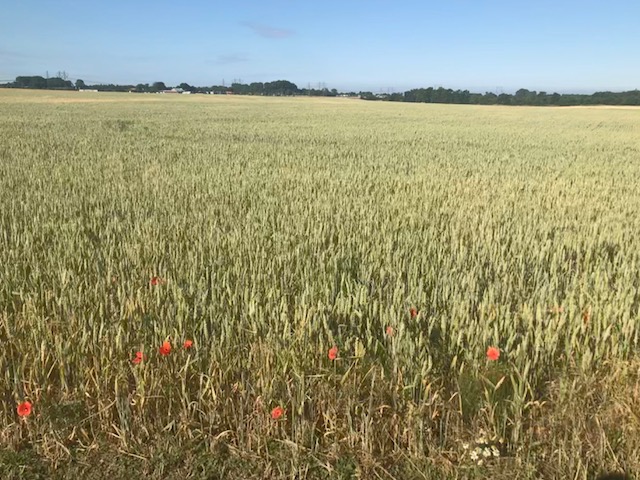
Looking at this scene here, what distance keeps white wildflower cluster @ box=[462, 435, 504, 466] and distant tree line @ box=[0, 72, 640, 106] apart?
91149 millimetres

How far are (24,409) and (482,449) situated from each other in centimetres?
200

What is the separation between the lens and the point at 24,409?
7.57 ft

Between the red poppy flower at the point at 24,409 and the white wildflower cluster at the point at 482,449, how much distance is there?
74.4 inches

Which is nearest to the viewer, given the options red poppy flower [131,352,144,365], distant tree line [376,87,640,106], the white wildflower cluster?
the white wildflower cluster

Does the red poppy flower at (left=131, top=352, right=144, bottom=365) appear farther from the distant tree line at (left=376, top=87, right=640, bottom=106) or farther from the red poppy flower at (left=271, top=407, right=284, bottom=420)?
the distant tree line at (left=376, top=87, right=640, bottom=106)

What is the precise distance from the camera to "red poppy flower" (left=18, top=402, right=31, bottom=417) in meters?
2.28

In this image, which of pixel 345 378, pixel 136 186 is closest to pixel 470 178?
pixel 136 186

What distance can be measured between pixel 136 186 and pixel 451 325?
6256 mm

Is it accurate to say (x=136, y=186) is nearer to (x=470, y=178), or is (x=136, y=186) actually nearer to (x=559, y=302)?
(x=470, y=178)

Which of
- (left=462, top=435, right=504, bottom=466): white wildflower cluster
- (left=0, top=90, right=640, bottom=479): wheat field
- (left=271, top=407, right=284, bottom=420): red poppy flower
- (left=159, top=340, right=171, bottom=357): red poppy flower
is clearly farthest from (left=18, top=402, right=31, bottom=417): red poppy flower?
(left=462, top=435, right=504, bottom=466): white wildflower cluster

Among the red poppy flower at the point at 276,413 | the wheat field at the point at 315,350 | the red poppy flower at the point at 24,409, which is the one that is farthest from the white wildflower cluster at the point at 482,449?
the red poppy flower at the point at 24,409

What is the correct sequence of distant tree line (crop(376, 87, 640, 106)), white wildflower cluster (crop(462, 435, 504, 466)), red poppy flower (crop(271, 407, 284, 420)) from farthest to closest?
distant tree line (crop(376, 87, 640, 106))
red poppy flower (crop(271, 407, 284, 420))
white wildflower cluster (crop(462, 435, 504, 466))

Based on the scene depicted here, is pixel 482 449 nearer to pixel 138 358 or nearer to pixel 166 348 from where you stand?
pixel 166 348

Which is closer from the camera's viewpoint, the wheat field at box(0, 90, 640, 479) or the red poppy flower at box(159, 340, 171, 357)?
the wheat field at box(0, 90, 640, 479)
